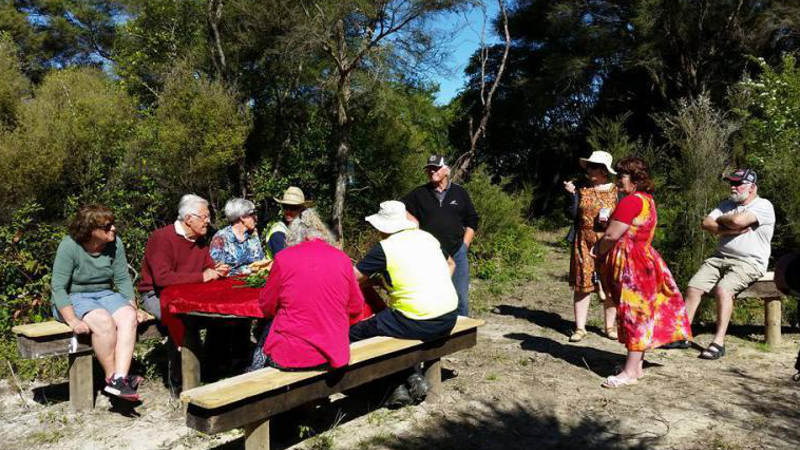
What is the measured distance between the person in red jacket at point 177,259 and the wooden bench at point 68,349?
0.57 m

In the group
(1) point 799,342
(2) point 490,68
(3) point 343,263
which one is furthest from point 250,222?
(2) point 490,68

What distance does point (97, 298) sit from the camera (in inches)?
177

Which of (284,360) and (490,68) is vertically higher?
(490,68)

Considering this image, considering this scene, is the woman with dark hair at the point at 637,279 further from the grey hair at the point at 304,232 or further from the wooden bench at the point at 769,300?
the grey hair at the point at 304,232

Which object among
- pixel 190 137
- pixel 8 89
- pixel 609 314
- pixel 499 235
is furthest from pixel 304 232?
pixel 499 235

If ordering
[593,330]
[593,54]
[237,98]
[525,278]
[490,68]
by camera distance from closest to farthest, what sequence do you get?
1. [593,330]
2. [525,278]
3. [237,98]
4. [593,54]
5. [490,68]

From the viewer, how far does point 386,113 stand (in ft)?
36.3

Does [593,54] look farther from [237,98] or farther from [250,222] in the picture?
[250,222]

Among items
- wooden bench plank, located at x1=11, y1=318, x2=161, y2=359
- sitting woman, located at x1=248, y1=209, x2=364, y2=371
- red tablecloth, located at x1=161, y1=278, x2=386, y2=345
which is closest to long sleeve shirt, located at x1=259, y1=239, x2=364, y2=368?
sitting woman, located at x1=248, y1=209, x2=364, y2=371

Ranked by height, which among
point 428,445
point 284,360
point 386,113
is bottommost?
point 428,445

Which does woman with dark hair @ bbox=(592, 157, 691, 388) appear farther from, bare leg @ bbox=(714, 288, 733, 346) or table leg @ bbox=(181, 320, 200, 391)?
table leg @ bbox=(181, 320, 200, 391)

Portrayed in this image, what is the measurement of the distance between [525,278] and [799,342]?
4497mm

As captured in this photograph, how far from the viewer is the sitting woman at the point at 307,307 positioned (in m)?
3.46

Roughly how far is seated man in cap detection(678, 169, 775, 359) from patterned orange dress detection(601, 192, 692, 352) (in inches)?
42.2
